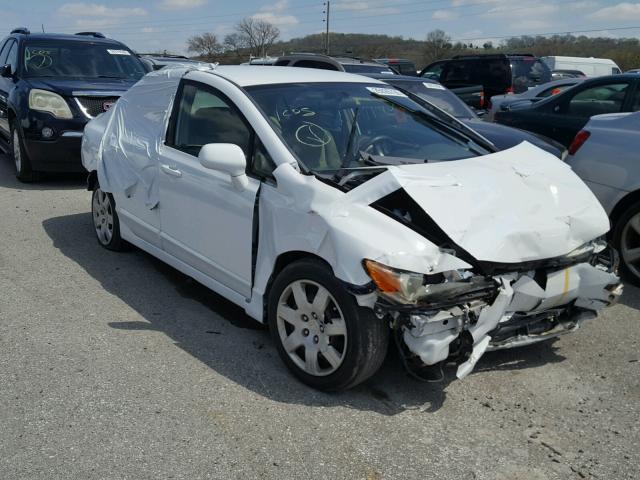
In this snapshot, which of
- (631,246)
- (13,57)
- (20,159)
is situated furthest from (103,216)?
(13,57)

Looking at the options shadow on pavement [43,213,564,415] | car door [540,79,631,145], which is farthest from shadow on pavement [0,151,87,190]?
car door [540,79,631,145]

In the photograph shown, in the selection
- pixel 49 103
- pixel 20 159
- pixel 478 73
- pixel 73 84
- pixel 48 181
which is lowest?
pixel 48 181

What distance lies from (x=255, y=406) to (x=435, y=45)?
4762 centimetres

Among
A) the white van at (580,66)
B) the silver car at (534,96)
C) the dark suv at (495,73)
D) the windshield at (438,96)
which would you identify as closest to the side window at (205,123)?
the windshield at (438,96)

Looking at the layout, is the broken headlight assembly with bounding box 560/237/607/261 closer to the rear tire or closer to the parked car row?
the parked car row

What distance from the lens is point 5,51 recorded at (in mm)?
10031

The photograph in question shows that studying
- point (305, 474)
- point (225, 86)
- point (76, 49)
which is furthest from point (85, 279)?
point (76, 49)

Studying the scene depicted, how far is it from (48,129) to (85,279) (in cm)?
386

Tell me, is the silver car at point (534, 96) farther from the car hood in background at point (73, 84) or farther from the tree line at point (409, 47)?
the tree line at point (409, 47)

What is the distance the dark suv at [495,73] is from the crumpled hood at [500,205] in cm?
1151

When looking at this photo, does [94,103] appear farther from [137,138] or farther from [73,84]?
[137,138]

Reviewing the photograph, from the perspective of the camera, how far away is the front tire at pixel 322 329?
319cm

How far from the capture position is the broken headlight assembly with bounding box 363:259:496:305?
118 inches

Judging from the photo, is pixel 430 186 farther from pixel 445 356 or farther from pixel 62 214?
pixel 62 214
